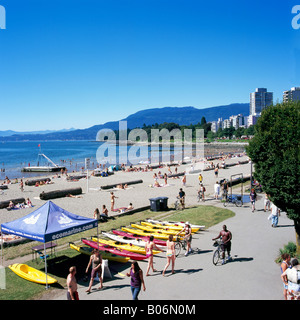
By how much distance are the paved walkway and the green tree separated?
1.87 meters

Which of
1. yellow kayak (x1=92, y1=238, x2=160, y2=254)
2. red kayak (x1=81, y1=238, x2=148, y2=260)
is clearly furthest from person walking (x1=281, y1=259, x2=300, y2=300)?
yellow kayak (x1=92, y1=238, x2=160, y2=254)

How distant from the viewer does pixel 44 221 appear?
380 inches

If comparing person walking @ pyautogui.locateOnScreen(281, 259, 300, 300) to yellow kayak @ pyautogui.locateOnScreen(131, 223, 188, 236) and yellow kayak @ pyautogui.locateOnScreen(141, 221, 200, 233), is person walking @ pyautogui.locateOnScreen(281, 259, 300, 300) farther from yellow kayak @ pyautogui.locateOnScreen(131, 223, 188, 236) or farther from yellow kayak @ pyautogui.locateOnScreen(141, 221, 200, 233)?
yellow kayak @ pyautogui.locateOnScreen(141, 221, 200, 233)

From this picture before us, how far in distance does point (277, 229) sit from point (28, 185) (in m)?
29.4

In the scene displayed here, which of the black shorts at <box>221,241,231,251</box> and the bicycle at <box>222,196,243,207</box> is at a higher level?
the black shorts at <box>221,241,231,251</box>

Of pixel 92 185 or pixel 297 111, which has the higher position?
pixel 297 111

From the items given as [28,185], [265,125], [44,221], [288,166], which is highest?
[265,125]

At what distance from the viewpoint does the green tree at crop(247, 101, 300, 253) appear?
9.27m

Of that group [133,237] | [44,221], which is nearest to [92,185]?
[133,237]

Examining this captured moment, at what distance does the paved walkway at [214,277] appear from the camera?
7.95 metres

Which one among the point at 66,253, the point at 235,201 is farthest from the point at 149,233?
the point at 235,201

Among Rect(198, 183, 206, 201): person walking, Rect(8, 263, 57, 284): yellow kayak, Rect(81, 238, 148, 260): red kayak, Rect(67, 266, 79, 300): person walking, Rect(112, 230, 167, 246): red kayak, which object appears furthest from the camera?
Rect(198, 183, 206, 201): person walking
